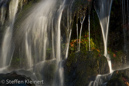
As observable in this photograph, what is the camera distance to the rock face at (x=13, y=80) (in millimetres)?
6769

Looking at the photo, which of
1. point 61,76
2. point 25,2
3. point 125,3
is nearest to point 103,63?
point 61,76

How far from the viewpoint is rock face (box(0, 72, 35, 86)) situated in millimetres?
6769

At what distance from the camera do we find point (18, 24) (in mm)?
9750

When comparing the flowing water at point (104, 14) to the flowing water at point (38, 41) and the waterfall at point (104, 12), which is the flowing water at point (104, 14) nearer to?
the waterfall at point (104, 12)

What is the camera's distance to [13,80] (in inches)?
272

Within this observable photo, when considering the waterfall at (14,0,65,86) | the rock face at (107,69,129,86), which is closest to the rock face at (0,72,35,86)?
the waterfall at (14,0,65,86)

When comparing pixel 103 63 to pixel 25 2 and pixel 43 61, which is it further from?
pixel 25 2

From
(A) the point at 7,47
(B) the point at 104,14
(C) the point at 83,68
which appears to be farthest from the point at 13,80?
(B) the point at 104,14

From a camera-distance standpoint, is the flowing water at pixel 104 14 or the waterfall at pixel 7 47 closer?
the flowing water at pixel 104 14

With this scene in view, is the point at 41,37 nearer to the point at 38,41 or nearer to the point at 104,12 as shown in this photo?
the point at 38,41

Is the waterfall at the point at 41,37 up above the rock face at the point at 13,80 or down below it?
above

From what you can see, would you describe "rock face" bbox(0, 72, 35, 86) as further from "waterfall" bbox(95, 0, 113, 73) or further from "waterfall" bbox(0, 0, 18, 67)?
"waterfall" bbox(95, 0, 113, 73)

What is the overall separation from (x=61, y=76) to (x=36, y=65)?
1.12 meters

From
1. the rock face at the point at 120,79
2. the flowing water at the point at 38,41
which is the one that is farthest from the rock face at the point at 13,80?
the rock face at the point at 120,79
